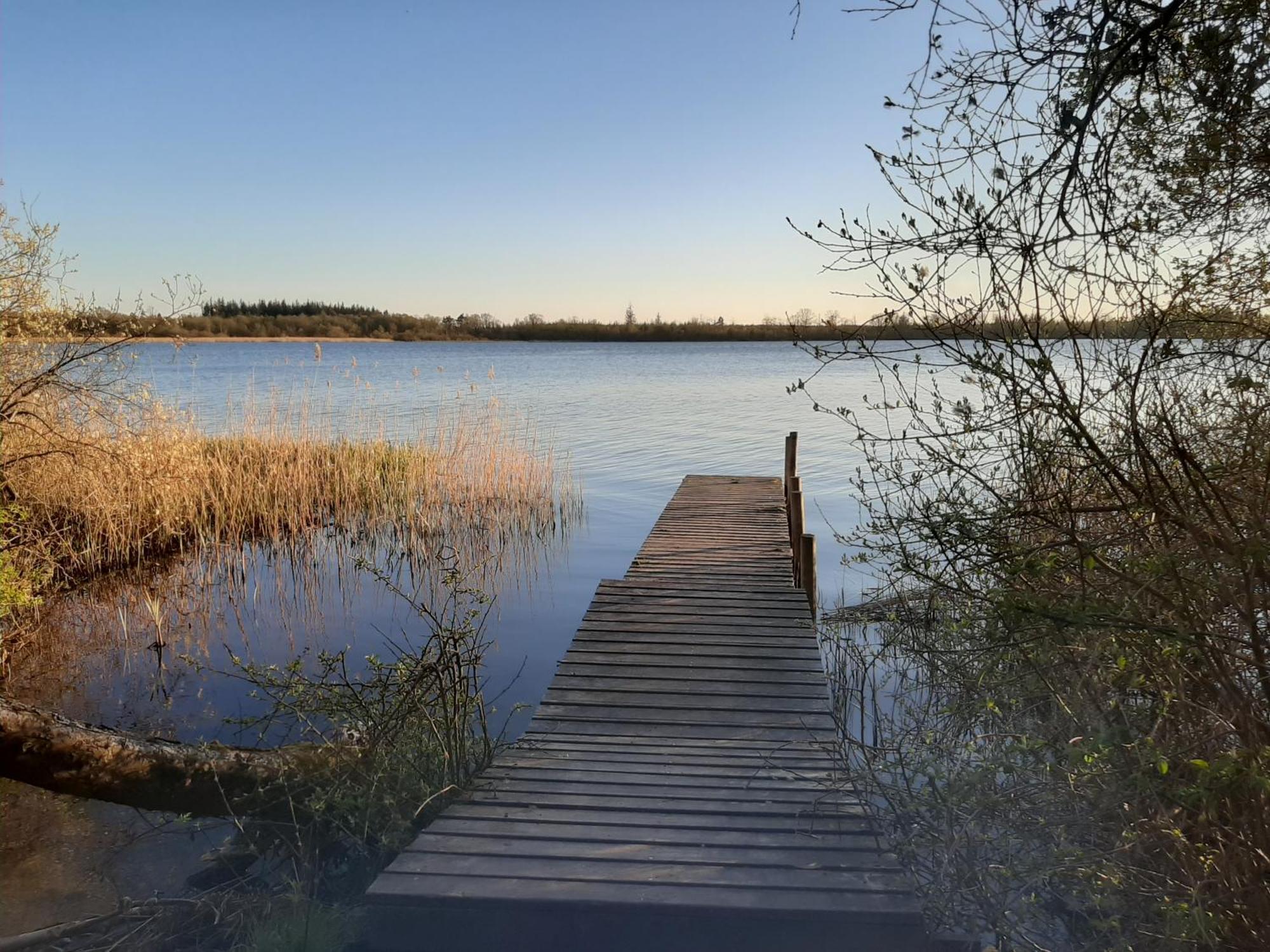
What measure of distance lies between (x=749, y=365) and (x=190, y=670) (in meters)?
47.6

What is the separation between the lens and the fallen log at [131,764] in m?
4.32

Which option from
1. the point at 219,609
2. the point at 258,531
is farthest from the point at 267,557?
the point at 219,609

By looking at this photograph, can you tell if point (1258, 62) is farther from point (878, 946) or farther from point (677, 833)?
point (677, 833)

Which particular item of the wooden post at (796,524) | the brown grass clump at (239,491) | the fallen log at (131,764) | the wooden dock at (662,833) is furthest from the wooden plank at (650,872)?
the brown grass clump at (239,491)

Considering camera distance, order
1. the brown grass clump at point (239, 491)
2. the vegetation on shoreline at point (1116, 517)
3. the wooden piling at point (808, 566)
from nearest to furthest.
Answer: the vegetation on shoreline at point (1116, 517) → the wooden piling at point (808, 566) → the brown grass clump at point (239, 491)

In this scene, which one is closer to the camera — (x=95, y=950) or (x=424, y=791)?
(x=95, y=950)

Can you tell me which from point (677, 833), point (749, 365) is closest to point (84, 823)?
point (677, 833)

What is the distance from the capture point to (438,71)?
51.6ft

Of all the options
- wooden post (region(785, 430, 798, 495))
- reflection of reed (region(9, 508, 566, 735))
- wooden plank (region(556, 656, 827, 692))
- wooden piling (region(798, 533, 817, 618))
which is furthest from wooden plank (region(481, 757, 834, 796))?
wooden post (region(785, 430, 798, 495))

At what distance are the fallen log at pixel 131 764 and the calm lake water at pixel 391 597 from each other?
0.24 metres

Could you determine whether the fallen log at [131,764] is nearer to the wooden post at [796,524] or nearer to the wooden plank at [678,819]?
the wooden plank at [678,819]

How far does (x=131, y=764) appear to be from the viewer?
4.40 m

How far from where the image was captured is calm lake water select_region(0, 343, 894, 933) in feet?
14.7

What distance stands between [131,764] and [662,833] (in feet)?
9.56
